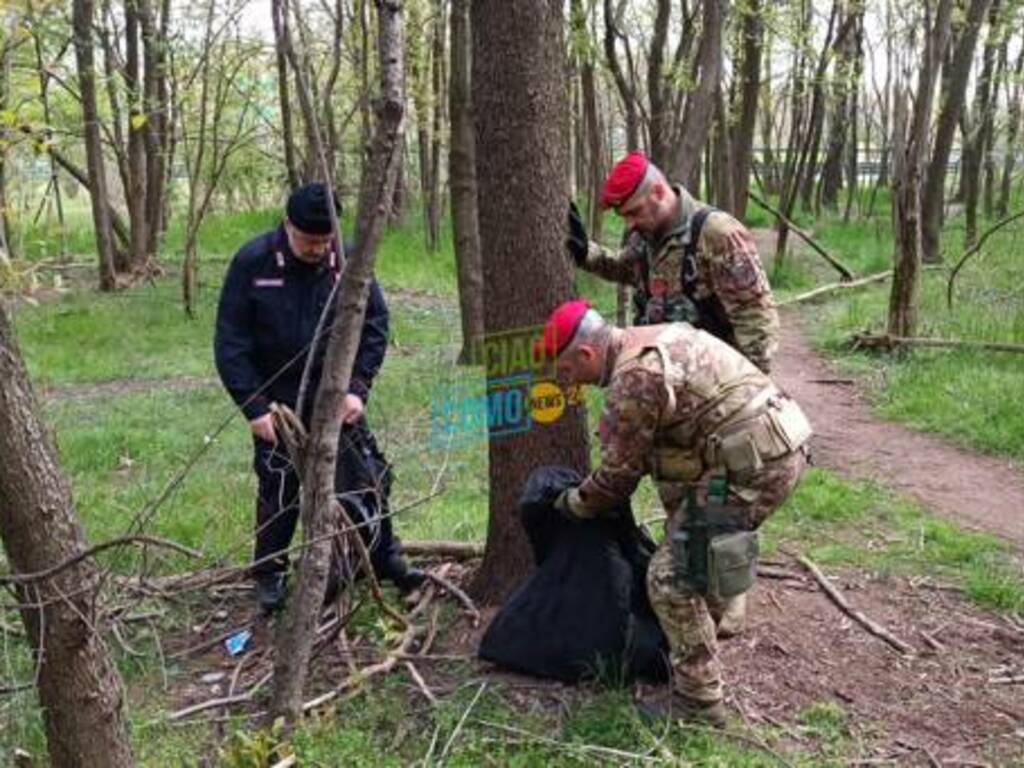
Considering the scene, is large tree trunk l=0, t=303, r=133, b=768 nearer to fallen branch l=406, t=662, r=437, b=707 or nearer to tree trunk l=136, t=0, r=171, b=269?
fallen branch l=406, t=662, r=437, b=707

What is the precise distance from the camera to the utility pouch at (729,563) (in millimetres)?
3363

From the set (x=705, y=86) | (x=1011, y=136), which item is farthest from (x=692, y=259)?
(x=1011, y=136)

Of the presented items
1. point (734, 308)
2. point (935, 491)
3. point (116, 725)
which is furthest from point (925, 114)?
point (116, 725)

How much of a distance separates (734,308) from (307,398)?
1.82 metres

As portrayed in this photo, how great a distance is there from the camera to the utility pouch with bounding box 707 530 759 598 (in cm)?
336

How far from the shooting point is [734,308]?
4.19 meters

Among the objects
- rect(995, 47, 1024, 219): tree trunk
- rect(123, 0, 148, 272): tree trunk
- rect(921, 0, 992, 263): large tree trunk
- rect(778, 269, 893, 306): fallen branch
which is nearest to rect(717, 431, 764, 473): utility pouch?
rect(921, 0, 992, 263): large tree trunk

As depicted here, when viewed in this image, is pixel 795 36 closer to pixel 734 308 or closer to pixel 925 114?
pixel 925 114

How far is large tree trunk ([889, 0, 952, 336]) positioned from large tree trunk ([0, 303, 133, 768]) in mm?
8135

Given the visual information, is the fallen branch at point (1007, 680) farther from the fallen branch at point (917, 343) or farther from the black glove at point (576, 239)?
the fallen branch at point (917, 343)

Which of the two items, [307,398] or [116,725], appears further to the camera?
[307,398]

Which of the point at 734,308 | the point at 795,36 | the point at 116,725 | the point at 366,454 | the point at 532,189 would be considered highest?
the point at 795,36

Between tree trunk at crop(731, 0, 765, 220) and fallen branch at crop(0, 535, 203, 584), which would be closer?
fallen branch at crop(0, 535, 203, 584)

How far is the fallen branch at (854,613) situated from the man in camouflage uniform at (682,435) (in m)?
0.99
